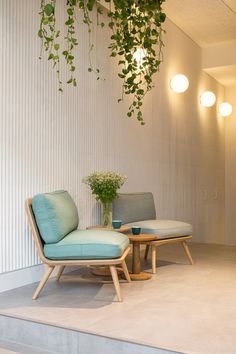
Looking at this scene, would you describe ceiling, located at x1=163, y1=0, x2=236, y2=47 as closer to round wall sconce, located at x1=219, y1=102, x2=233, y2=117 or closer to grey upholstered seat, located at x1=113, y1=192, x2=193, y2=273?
round wall sconce, located at x1=219, y1=102, x2=233, y2=117

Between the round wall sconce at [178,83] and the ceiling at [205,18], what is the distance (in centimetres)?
73

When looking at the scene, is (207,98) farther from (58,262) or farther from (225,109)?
(58,262)

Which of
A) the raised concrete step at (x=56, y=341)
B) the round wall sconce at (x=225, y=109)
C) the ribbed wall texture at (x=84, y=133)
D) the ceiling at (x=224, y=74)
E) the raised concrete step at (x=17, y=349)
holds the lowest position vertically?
the raised concrete step at (x=17, y=349)

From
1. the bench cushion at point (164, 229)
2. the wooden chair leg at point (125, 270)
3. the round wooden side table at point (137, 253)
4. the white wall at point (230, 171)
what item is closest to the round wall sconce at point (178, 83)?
the bench cushion at point (164, 229)

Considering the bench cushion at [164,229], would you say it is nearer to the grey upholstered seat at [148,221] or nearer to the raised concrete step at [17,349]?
the grey upholstered seat at [148,221]

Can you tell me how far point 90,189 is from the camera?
3852mm

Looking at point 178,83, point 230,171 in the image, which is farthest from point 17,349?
point 230,171

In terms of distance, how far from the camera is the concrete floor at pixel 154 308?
Answer: 6.56 feet

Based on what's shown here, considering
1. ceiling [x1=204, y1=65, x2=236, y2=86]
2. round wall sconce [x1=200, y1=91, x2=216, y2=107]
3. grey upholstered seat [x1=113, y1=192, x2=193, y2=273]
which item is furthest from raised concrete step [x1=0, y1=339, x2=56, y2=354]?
ceiling [x1=204, y1=65, x2=236, y2=86]

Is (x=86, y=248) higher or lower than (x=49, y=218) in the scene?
lower

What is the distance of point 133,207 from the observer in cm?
405

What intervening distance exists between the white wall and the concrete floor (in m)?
3.88

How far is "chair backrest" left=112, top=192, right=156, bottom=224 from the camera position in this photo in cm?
397

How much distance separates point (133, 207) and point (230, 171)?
12.4 feet
